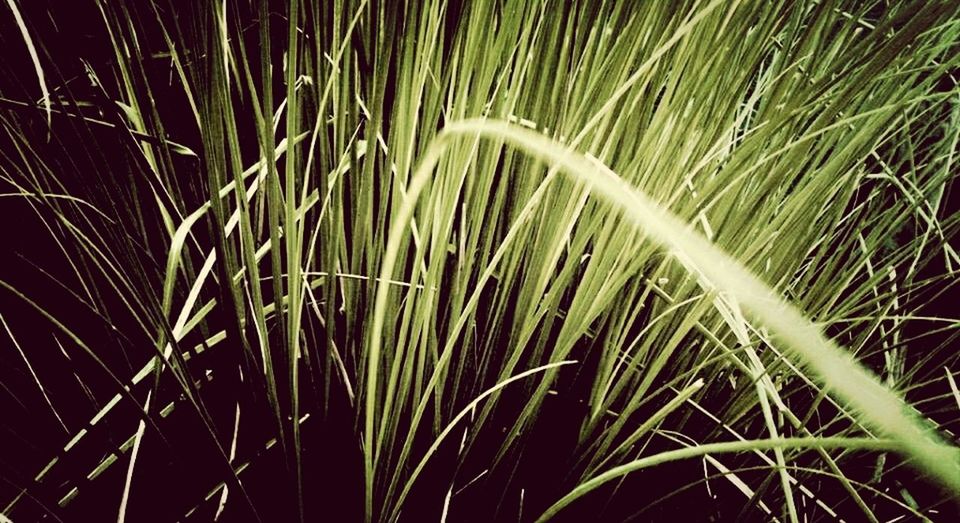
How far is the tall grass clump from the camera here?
33cm

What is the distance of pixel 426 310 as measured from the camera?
329 mm

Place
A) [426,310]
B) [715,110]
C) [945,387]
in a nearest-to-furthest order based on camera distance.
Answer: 1. [426,310]
2. [715,110]
3. [945,387]

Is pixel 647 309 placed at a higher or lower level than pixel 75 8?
lower

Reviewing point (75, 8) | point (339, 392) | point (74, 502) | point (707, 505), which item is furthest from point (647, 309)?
point (75, 8)

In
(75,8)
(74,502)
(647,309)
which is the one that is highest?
(75,8)

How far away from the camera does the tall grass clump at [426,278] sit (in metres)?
0.33

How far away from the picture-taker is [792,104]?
36cm

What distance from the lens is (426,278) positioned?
1.04 feet

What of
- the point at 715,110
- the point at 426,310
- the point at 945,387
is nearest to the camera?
the point at 426,310

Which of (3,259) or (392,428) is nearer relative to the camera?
(392,428)

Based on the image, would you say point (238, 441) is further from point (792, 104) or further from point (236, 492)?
point (792, 104)

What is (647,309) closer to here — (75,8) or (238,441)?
(238,441)

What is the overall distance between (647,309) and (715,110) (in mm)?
169

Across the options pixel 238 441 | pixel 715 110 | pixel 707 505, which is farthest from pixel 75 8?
pixel 707 505
